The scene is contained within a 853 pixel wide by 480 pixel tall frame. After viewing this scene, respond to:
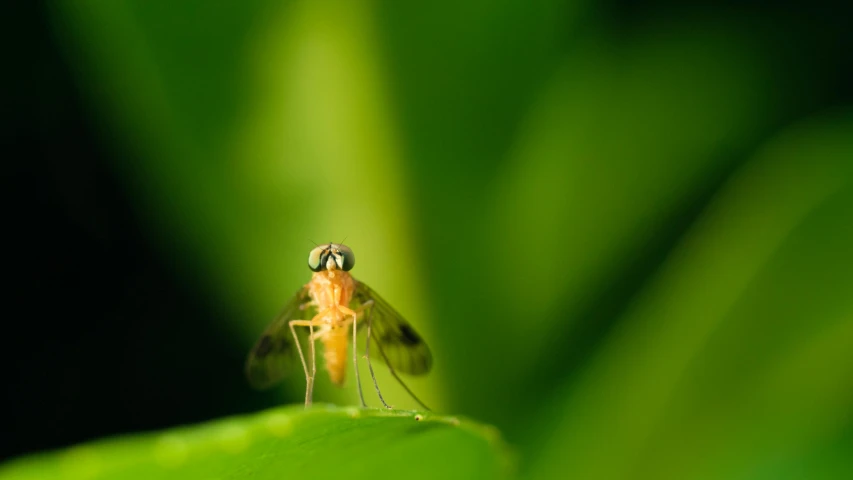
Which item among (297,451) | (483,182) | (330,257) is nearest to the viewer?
(297,451)

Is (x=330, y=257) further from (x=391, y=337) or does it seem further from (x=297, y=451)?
(x=297, y=451)

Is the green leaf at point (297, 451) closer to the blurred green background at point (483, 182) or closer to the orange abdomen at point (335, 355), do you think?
the blurred green background at point (483, 182)

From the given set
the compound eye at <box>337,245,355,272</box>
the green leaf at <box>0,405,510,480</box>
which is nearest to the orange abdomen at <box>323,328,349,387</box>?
the compound eye at <box>337,245,355,272</box>

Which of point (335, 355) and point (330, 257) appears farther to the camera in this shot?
point (335, 355)

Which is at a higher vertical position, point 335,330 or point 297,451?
point 335,330

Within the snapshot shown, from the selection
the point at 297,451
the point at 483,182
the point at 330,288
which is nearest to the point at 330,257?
the point at 330,288

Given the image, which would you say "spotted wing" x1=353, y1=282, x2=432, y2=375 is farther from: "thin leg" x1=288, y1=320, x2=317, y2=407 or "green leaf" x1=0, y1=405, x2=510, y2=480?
"green leaf" x1=0, y1=405, x2=510, y2=480
